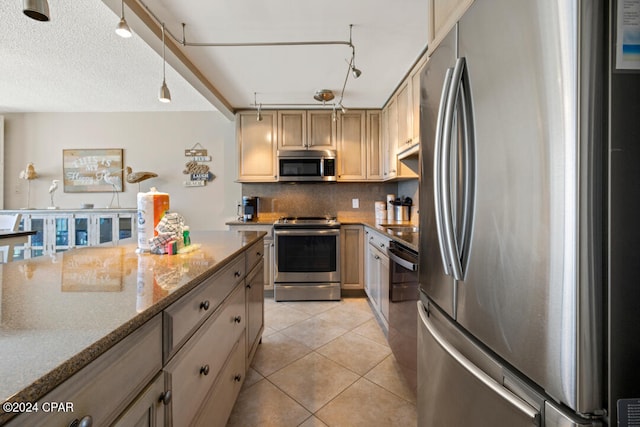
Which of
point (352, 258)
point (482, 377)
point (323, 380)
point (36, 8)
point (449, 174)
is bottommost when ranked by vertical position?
point (323, 380)

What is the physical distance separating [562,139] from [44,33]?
3351 mm

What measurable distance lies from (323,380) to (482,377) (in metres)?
1.33

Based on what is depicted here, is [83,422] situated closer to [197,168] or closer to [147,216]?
[147,216]

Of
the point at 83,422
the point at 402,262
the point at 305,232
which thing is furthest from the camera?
the point at 305,232

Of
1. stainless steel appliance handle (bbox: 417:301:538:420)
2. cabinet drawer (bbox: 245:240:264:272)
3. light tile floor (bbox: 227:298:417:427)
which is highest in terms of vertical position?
cabinet drawer (bbox: 245:240:264:272)

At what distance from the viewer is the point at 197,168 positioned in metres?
4.02

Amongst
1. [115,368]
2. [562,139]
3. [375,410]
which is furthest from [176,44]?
[375,410]

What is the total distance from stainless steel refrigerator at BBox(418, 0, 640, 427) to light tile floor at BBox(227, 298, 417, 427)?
35.8 inches

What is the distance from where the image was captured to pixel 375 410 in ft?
5.11

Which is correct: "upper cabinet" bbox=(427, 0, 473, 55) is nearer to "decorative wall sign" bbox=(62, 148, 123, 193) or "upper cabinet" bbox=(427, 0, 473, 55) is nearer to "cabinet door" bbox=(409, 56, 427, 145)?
"cabinet door" bbox=(409, 56, 427, 145)

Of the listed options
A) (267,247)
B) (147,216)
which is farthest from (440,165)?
(267,247)

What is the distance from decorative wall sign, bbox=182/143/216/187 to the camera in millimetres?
4020

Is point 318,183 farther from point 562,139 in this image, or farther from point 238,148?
point 562,139

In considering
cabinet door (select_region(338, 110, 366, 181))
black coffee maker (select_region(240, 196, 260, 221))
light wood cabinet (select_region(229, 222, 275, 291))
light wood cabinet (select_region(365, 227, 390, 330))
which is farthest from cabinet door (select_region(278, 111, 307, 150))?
light wood cabinet (select_region(365, 227, 390, 330))
